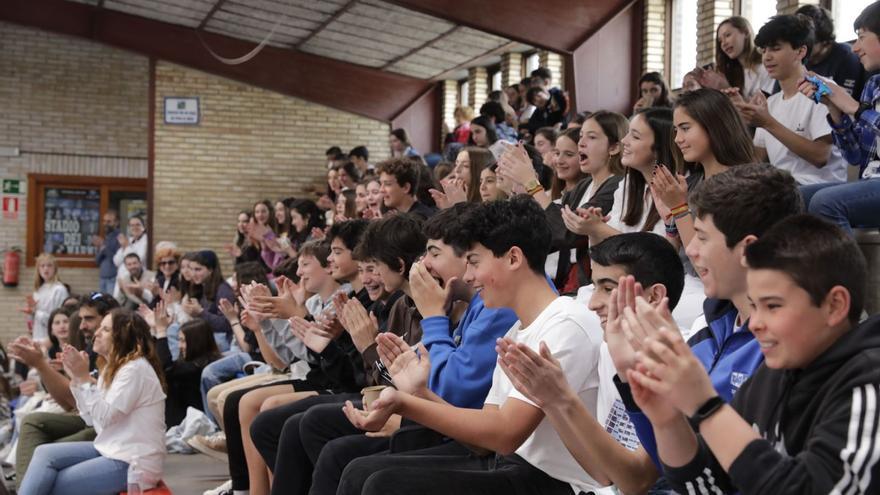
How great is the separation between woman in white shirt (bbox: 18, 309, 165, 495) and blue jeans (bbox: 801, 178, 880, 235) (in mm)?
3651

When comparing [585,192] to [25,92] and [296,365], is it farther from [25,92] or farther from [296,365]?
[25,92]

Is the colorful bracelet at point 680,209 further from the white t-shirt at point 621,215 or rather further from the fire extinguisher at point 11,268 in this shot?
the fire extinguisher at point 11,268

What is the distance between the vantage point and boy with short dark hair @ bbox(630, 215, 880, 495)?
5.89ft

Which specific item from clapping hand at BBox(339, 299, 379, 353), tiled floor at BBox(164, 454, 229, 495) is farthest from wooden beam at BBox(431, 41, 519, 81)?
clapping hand at BBox(339, 299, 379, 353)

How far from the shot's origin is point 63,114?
1658cm

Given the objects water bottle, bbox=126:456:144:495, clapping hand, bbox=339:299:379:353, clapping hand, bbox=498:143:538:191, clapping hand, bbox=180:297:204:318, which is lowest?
water bottle, bbox=126:456:144:495

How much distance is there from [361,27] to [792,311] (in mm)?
12583

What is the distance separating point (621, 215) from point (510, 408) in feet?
6.21

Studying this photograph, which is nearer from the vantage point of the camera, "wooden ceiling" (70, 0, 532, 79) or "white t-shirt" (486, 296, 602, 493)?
"white t-shirt" (486, 296, 602, 493)

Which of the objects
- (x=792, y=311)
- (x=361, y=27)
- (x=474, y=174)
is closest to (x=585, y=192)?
(x=474, y=174)

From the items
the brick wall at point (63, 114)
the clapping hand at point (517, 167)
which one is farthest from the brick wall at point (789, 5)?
the brick wall at point (63, 114)

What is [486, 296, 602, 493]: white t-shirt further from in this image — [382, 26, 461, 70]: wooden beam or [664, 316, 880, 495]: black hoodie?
[382, 26, 461, 70]: wooden beam

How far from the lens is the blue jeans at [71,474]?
5535 millimetres

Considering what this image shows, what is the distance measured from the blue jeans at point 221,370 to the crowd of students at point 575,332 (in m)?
0.02
